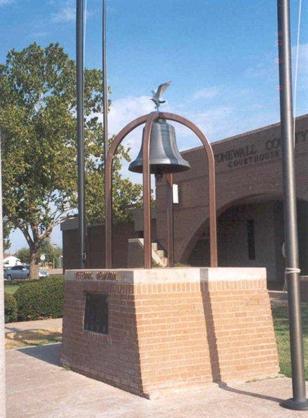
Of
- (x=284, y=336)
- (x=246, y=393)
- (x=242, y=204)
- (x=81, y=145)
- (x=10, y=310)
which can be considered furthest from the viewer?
(x=242, y=204)

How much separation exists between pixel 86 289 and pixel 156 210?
20.4 meters

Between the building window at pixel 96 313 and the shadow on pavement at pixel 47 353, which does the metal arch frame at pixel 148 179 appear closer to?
the building window at pixel 96 313

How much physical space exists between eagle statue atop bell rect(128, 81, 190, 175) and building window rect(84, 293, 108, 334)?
5.95ft

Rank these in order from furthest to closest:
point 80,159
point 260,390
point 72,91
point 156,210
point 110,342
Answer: point 72,91
point 156,210
point 80,159
point 110,342
point 260,390

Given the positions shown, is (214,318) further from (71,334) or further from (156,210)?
(156,210)

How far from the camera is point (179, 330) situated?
7043 mm

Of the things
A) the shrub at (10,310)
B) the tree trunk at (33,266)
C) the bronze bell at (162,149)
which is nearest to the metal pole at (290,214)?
the bronze bell at (162,149)

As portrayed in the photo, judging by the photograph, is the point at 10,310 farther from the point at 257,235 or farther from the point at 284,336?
the point at 257,235

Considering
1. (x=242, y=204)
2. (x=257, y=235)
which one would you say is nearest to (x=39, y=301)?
(x=242, y=204)

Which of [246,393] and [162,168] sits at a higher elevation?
[162,168]

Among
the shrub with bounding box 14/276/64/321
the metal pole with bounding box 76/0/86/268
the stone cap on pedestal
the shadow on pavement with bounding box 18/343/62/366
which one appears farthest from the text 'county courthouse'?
the stone cap on pedestal

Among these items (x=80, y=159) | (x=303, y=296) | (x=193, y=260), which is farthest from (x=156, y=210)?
(x=80, y=159)

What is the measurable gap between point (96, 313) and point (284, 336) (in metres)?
4.73

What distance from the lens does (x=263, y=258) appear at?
26062 millimetres
